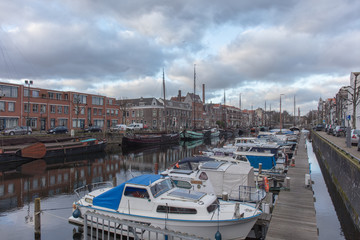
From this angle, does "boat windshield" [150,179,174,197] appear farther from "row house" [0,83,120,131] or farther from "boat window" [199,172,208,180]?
"row house" [0,83,120,131]

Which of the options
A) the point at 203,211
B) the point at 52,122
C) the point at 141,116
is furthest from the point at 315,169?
the point at 141,116

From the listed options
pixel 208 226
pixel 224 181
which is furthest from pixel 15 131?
pixel 208 226

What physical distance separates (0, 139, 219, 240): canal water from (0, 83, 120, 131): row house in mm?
25303

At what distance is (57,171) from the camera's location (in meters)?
27.7

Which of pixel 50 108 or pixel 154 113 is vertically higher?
pixel 50 108

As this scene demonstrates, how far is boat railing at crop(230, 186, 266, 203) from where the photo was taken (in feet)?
44.0

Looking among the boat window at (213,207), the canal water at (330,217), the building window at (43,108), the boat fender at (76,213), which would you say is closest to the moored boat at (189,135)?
the building window at (43,108)

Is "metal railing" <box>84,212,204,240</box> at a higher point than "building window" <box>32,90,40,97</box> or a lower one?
lower

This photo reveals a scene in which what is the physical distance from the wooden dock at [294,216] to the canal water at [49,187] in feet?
31.8

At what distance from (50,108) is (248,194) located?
200 feet

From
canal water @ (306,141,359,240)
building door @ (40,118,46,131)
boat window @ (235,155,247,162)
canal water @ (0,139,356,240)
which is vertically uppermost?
building door @ (40,118,46,131)

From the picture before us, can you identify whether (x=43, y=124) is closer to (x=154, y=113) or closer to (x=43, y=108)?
(x=43, y=108)

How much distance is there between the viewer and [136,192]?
35.5 ft

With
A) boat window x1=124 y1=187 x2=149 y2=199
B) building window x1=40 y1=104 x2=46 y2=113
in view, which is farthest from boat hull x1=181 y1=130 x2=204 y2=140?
boat window x1=124 y1=187 x2=149 y2=199
